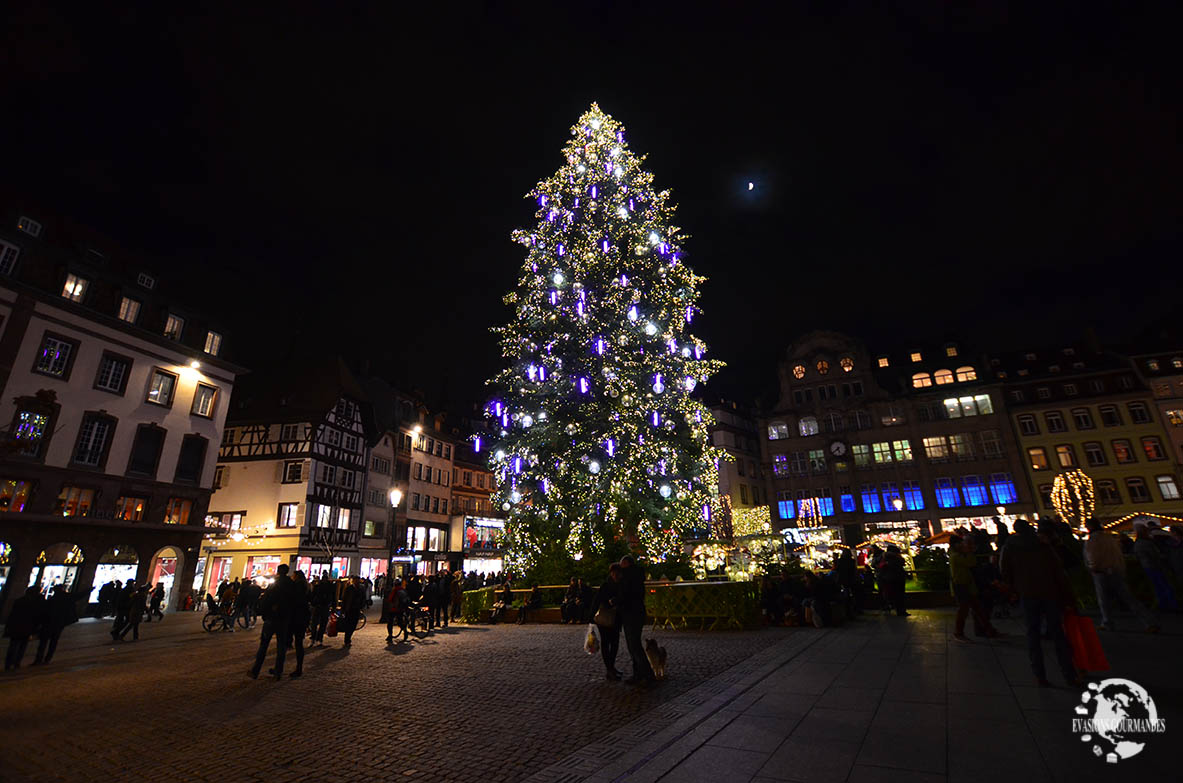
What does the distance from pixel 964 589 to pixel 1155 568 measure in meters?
5.05

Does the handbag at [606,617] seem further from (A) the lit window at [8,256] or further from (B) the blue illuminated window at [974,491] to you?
(B) the blue illuminated window at [974,491]

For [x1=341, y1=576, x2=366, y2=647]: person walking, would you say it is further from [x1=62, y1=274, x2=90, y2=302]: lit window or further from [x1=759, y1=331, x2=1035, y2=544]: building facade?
[x1=759, y1=331, x2=1035, y2=544]: building facade

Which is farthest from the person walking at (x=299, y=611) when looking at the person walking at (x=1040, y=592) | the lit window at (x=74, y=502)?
the lit window at (x=74, y=502)

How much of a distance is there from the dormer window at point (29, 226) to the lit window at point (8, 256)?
3.58 ft

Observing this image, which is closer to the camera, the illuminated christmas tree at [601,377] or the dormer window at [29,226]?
the illuminated christmas tree at [601,377]

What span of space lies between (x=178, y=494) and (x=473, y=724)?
31.7m

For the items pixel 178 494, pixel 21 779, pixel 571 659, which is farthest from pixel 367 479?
pixel 21 779

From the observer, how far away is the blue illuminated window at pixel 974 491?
46875 millimetres

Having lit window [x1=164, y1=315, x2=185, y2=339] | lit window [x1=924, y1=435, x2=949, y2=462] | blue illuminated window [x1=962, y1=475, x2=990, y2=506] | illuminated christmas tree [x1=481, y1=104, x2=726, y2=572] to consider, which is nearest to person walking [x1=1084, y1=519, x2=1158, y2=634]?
illuminated christmas tree [x1=481, y1=104, x2=726, y2=572]

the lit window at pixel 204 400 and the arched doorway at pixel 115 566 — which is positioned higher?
the lit window at pixel 204 400

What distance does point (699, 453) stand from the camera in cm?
2022

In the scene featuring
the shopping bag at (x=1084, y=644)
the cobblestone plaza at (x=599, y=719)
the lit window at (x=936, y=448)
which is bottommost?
the cobblestone plaza at (x=599, y=719)

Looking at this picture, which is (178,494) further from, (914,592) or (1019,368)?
(1019,368)

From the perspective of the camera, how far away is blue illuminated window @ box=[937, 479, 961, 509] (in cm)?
4750
